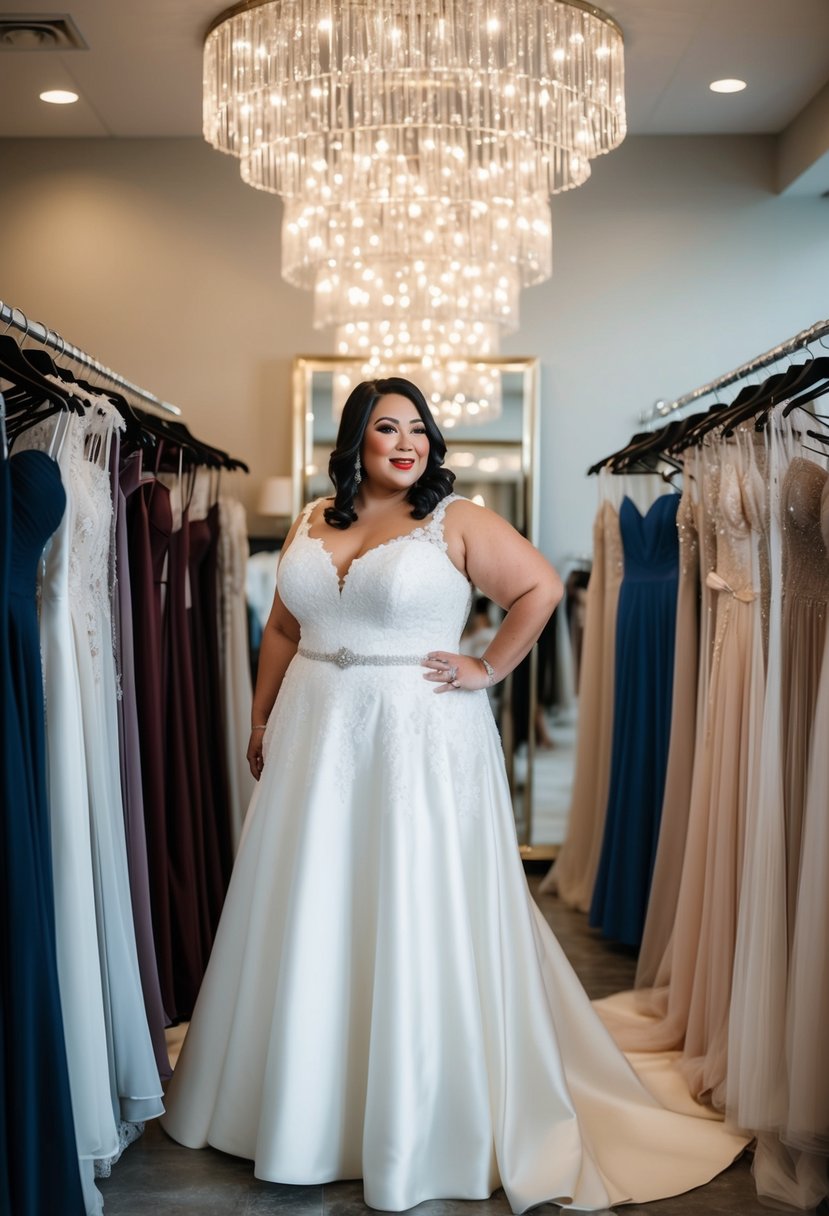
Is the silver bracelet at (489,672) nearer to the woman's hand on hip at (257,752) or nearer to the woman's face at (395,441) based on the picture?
the woman's face at (395,441)

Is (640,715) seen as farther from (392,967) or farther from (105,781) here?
(105,781)

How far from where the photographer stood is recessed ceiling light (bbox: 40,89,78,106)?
5043 millimetres

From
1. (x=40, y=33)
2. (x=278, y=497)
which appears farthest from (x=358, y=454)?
(x=278, y=497)

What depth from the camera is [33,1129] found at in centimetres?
207

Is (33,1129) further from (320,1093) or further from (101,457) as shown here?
(101,457)

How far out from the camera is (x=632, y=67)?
4.78 meters

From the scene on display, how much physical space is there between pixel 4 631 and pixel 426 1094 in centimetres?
Result: 127

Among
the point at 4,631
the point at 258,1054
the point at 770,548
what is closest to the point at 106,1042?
the point at 258,1054

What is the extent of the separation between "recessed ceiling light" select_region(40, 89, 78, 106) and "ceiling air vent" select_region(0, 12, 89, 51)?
45cm

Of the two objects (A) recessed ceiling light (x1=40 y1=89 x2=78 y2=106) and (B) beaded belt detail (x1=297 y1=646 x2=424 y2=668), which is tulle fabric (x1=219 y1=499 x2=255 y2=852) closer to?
(B) beaded belt detail (x1=297 y1=646 x2=424 y2=668)

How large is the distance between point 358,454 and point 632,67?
2.73 metres

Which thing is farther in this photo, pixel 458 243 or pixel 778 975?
pixel 458 243

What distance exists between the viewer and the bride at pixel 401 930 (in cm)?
258

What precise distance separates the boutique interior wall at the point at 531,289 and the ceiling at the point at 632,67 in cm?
19
